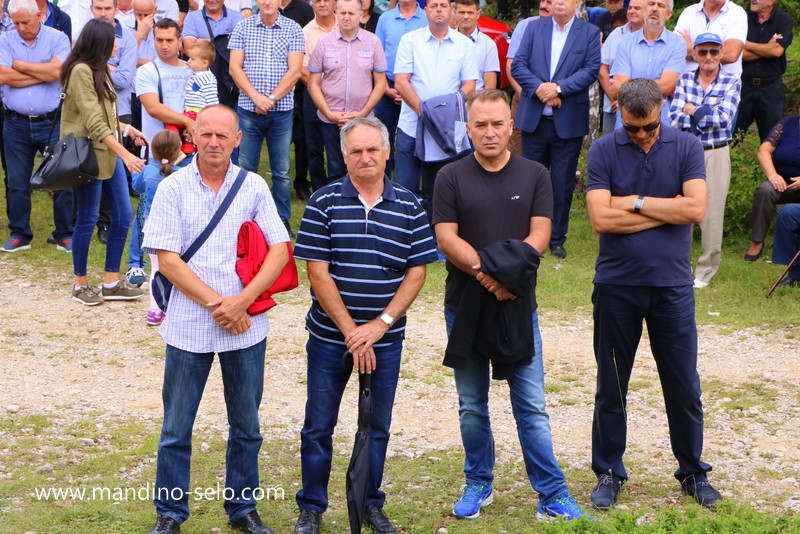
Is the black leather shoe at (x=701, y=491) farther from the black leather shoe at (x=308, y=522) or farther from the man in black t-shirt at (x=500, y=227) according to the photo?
the black leather shoe at (x=308, y=522)

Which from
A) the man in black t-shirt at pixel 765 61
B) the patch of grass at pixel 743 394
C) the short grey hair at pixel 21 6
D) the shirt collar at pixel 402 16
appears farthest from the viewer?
the shirt collar at pixel 402 16

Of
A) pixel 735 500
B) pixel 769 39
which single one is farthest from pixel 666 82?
pixel 735 500

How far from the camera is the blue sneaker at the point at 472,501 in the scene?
17.9 ft

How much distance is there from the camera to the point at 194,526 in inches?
209

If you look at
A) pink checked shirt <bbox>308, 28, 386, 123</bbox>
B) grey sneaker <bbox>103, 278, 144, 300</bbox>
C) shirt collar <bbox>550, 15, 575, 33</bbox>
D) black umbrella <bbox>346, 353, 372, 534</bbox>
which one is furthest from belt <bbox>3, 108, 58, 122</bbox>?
black umbrella <bbox>346, 353, 372, 534</bbox>

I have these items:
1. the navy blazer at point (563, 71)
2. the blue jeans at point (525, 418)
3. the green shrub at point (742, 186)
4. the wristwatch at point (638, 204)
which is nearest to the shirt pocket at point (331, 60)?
the navy blazer at point (563, 71)

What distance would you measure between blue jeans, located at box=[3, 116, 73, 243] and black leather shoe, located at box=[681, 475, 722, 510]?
23.9 ft

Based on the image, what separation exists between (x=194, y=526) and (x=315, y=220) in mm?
1714

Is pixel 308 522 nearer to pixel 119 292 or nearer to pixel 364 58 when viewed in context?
pixel 119 292

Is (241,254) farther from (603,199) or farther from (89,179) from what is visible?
(89,179)

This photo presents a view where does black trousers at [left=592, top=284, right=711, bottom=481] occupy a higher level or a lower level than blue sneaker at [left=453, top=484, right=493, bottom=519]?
higher

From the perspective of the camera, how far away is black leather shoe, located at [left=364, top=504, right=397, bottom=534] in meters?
5.23

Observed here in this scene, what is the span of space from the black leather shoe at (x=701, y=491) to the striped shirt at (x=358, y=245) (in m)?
1.94

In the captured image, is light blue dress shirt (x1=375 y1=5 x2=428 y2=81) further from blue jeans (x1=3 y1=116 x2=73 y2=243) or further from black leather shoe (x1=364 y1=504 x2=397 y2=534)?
black leather shoe (x1=364 y1=504 x2=397 y2=534)
